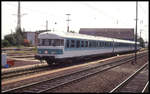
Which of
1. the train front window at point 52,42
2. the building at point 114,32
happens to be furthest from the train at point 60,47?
the building at point 114,32

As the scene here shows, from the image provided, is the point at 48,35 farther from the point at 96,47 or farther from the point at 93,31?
the point at 93,31

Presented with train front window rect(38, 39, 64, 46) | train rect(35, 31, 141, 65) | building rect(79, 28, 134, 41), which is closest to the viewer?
train rect(35, 31, 141, 65)

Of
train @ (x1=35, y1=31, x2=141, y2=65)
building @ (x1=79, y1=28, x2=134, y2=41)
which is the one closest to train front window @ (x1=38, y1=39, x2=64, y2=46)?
train @ (x1=35, y1=31, x2=141, y2=65)

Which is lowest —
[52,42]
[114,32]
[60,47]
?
[60,47]

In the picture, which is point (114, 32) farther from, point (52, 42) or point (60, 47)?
point (60, 47)

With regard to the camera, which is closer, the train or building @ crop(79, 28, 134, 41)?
the train

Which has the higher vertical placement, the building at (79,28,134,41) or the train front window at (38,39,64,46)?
the building at (79,28,134,41)

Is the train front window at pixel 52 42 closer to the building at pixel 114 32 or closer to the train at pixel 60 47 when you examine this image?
the train at pixel 60 47

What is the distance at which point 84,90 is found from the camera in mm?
10836

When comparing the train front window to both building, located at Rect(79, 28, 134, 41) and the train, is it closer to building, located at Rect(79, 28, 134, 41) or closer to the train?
the train

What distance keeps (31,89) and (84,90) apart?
245cm

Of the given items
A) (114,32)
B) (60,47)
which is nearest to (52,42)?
(60,47)

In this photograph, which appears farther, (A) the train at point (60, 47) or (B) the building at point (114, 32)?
(B) the building at point (114, 32)

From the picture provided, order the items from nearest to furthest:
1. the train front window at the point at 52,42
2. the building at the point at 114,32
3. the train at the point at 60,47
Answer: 1. the train at the point at 60,47
2. the train front window at the point at 52,42
3. the building at the point at 114,32
